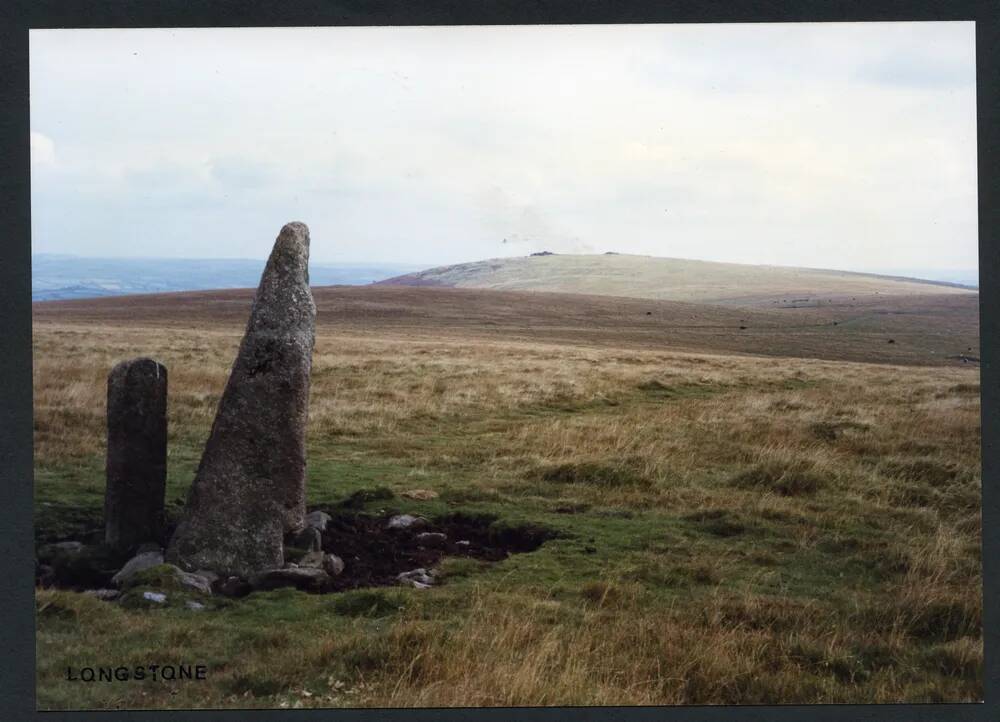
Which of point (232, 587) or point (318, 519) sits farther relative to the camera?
point (318, 519)

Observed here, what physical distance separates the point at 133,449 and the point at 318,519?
225 cm

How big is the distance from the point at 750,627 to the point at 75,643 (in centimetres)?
660

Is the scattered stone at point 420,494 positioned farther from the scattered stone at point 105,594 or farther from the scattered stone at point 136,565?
the scattered stone at point 105,594

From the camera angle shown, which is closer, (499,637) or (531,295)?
(499,637)

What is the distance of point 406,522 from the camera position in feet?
35.1

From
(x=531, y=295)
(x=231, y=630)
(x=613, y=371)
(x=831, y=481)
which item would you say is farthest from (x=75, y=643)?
(x=531, y=295)

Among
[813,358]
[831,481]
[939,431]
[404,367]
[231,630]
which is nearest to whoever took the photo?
[231,630]

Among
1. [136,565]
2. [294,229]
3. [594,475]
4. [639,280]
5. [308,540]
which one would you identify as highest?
[639,280]

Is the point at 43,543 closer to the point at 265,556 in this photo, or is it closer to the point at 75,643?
the point at 75,643

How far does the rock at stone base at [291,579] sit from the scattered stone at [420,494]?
2901 mm

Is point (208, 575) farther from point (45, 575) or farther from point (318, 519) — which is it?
point (45, 575)

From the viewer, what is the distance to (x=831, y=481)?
41.9 ft

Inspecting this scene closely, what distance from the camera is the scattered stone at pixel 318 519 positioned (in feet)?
32.7

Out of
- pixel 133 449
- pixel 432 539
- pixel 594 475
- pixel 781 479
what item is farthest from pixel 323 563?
pixel 781 479
